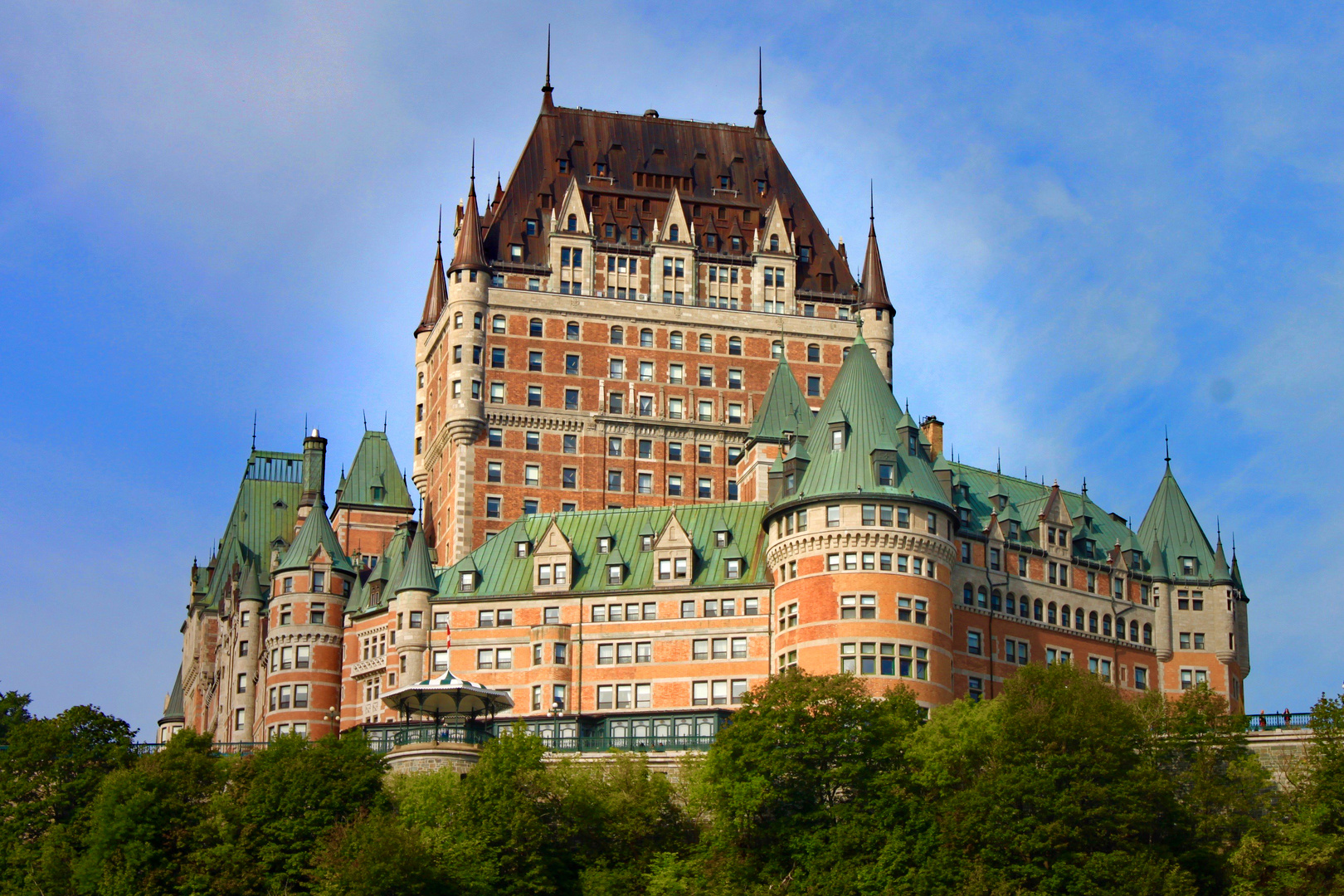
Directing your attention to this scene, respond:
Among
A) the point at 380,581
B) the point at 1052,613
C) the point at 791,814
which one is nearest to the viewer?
the point at 791,814

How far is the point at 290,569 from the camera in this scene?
142m

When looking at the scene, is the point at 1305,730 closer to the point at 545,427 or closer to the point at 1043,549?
the point at 1043,549

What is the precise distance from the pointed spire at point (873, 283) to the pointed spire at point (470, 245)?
83.5 feet

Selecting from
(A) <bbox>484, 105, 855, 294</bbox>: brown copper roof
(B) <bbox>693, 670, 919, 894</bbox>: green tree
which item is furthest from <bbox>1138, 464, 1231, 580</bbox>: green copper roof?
(B) <bbox>693, 670, 919, 894</bbox>: green tree

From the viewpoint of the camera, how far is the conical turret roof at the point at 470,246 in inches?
5974

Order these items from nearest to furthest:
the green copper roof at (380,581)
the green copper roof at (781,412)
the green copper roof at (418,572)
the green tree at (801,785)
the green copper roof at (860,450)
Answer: the green tree at (801,785) → the green copper roof at (860,450) → the green copper roof at (418,572) → the green copper roof at (781,412) → the green copper roof at (380,581)

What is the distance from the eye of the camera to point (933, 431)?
144 meters

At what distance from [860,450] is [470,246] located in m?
38.2

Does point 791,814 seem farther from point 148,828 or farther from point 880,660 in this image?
point 148,828

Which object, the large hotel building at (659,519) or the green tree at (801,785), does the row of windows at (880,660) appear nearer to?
the large hotel building at (659,519)

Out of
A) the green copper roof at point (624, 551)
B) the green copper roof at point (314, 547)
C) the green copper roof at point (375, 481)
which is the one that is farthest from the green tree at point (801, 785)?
the green copper roof at point (375, 481)

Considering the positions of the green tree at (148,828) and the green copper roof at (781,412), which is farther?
the green copper roof at (781,412)

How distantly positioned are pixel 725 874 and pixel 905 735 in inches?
418

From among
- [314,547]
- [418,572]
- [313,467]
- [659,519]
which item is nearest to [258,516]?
[313,467]
